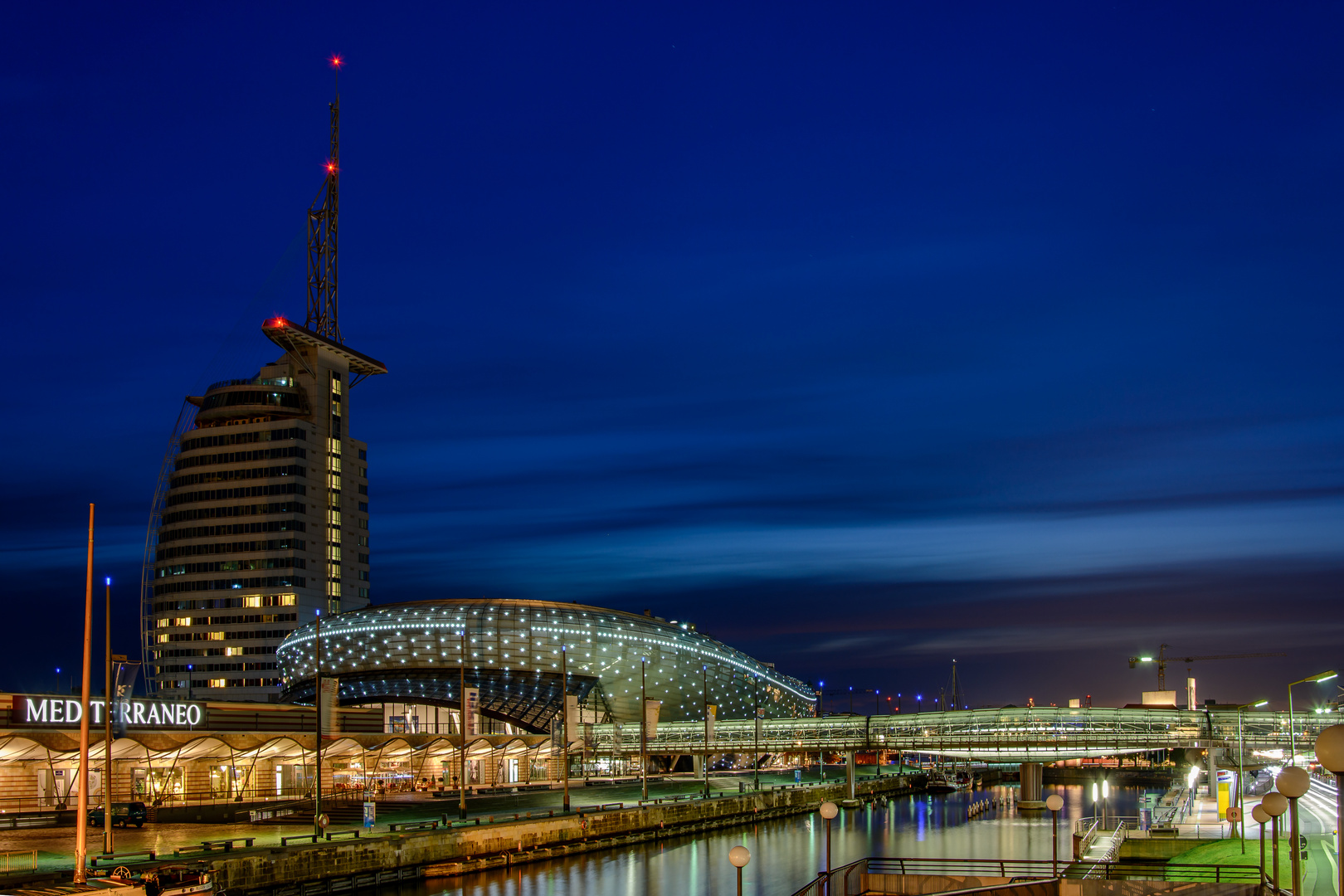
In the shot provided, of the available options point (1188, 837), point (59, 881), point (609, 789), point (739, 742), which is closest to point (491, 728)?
point (739, 742)

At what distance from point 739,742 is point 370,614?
2570 inches

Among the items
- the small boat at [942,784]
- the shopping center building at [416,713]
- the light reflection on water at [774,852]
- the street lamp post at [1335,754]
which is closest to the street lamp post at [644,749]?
the shopping center building at [416,713]

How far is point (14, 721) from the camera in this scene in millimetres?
62469

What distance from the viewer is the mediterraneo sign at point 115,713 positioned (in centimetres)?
6294

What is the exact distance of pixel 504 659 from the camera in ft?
544

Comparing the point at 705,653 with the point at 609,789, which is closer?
the point at 609,789

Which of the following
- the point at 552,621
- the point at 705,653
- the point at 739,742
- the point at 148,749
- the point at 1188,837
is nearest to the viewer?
the point at 1188,837

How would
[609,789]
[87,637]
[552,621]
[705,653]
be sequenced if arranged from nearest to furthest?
1. [87,637]
2. [609,789]
3. [552,621]
4. [705,653]

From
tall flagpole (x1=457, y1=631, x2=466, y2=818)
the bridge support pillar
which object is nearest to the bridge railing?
the bridge support pillar

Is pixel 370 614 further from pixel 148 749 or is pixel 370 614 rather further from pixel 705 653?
pixel 148 749

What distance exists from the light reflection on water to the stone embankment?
0.85 m

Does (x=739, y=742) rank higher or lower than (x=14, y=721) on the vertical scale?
lower

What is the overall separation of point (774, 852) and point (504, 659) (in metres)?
93.4

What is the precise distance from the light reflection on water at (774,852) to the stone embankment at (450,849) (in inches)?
33.3
